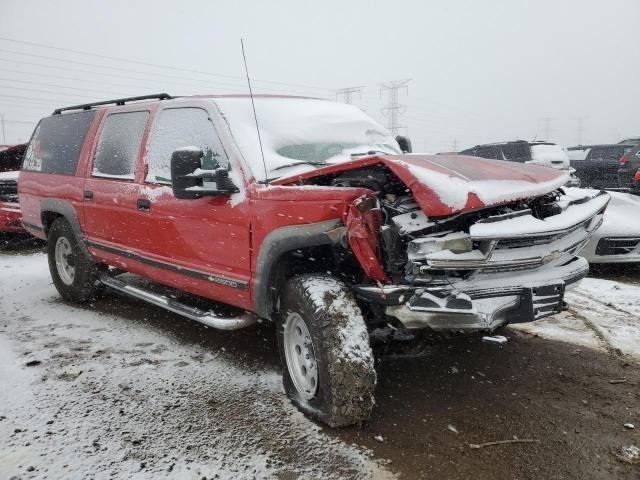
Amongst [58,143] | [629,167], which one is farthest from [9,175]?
[629,167]

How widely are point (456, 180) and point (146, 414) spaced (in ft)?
7.06

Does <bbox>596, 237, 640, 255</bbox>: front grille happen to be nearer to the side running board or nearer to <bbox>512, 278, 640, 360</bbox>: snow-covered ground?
<bbox>512, 278, 640, 360</bbox>: snow-covered ground

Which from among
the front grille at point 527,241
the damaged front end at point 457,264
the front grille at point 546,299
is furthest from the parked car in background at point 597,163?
the damaged front end at point 457,264

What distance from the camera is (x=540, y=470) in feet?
7.63

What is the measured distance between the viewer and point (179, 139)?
12.2 feet

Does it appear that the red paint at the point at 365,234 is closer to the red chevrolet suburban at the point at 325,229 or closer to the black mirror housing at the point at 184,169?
the red chevrolet suburban at the point at 325,229

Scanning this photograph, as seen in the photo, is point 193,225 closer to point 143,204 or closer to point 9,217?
point 143,204

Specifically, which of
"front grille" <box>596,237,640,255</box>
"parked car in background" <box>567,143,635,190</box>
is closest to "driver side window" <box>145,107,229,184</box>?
"front grille" <box>596,237,640,255</box>

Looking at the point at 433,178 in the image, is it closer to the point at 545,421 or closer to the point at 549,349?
the point at 545,421

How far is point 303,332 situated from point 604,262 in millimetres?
4358

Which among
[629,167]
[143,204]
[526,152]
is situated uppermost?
[143,204]

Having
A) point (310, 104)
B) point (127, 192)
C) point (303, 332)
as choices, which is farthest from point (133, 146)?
point (303, 332)

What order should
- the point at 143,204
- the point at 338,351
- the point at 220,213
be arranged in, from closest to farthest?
the point at 338,351 < the point at 220,213 < the point at 143,204

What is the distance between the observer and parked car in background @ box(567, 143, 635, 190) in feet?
46.2
